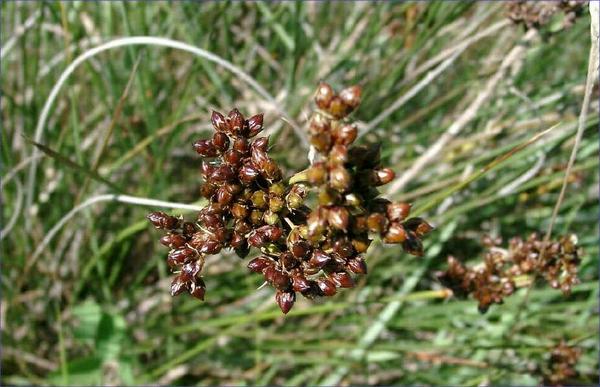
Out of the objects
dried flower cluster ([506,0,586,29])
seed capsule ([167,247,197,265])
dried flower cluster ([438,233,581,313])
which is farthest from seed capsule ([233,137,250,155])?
dried flower cluster ([506,0,586,29])

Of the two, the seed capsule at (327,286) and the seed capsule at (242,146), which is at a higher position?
the seed capsule at (242,146)

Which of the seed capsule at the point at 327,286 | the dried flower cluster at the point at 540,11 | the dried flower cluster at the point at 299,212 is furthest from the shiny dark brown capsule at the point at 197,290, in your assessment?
the dried flower cluster at the point at 540,11

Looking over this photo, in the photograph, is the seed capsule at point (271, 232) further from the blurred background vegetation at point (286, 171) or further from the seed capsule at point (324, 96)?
the blurred background vegetation at point (286, 171)

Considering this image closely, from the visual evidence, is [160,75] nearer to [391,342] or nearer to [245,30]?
[245,30]

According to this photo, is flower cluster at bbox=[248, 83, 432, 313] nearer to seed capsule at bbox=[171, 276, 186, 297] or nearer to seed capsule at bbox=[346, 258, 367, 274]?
seed capsule at bbox=[346, 258, 367, 274]

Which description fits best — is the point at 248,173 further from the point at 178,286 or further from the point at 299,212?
the point at 178,286

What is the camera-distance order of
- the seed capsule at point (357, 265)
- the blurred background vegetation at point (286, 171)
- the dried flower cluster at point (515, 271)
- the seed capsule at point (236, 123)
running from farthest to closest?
the blurred background vegetation at point (286, 171), the dried flower cluster at point (515, 271), the seed capsule at point (236, 123), the seed capsule at point (357, 265)

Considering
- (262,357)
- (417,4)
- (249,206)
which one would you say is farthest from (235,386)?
(417,4)
